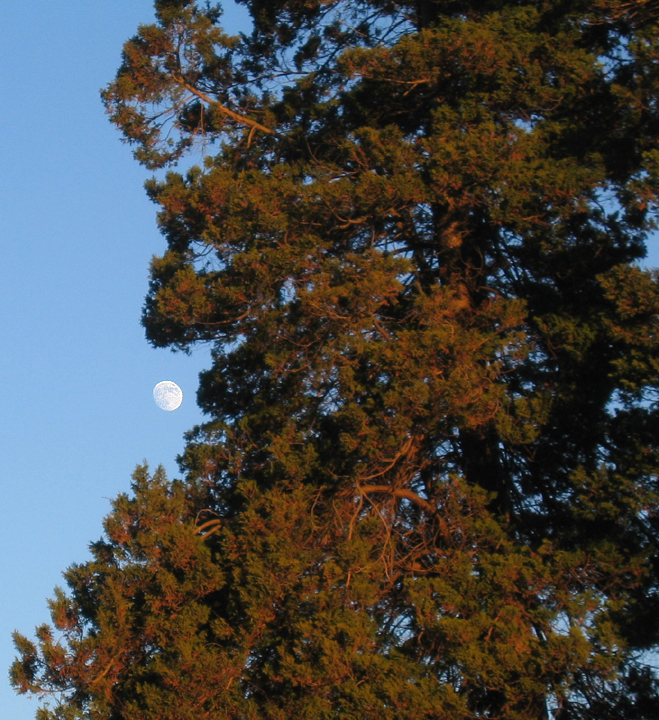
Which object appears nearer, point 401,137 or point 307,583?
point 307,583

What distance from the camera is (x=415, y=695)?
8.88 m

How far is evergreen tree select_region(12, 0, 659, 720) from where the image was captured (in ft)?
31.0

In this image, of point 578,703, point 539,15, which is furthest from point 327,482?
point 539,15

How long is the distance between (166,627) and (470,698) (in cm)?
291

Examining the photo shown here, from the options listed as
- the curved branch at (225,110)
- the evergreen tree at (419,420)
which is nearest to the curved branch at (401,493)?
the evergreen tree at (419,420)

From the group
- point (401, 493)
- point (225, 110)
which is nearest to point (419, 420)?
point (401, 493)

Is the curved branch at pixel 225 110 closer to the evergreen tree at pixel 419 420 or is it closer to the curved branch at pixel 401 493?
the evergreen tree at pixel 419 420

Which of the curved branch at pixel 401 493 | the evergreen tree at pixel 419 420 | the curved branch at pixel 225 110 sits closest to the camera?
the evergreen tree at pixel 419 420

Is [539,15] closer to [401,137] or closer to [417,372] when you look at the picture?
[401,137]

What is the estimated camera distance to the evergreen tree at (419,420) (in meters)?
9.44

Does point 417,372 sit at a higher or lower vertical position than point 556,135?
lower

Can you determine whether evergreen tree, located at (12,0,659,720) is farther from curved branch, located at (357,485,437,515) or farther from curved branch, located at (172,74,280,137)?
curved branch, located at (172,74,280,137)

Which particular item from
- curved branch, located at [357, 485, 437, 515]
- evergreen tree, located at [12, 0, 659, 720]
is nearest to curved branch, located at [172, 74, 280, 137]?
evergreen tree, located at [12, 0, 659, 720]

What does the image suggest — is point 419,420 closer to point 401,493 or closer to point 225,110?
point 401,493
